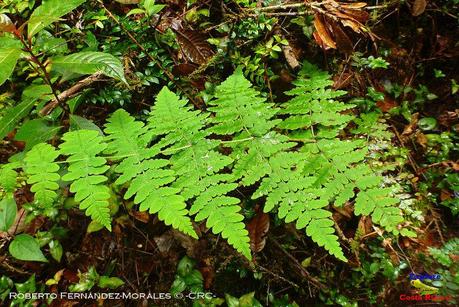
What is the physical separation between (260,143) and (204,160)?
344 mm

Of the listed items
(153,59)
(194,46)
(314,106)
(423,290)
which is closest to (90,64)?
(153,59)

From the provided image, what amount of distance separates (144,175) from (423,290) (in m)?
2.18

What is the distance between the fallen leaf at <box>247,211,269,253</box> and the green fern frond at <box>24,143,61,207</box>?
135 cm

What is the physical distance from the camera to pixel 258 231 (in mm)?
2381

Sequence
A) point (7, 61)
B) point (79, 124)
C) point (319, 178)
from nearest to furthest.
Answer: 1. point (7, 61)
2. point (319, 178)
3. point (79, 124)

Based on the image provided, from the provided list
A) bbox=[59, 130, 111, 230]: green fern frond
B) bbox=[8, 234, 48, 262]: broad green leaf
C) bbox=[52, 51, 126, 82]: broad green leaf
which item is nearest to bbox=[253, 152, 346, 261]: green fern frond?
bbox=[59, 130, 111, 230]: green fern frond

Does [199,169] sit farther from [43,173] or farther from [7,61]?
[7,61]

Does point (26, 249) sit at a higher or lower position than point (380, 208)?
lower

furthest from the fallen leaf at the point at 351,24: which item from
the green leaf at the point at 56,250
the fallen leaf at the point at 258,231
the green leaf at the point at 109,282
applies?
the green leaf at the point at 56,250

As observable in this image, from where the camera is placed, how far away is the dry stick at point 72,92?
2.28 m

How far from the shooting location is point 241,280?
2.48m

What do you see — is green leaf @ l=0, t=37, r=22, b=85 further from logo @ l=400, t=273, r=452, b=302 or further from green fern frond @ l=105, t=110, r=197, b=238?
logo @ l=400, t=273, r=452, b=302

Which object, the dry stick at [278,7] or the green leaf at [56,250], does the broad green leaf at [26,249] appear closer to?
the green leaf at [56,250]

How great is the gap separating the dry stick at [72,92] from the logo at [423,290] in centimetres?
280
